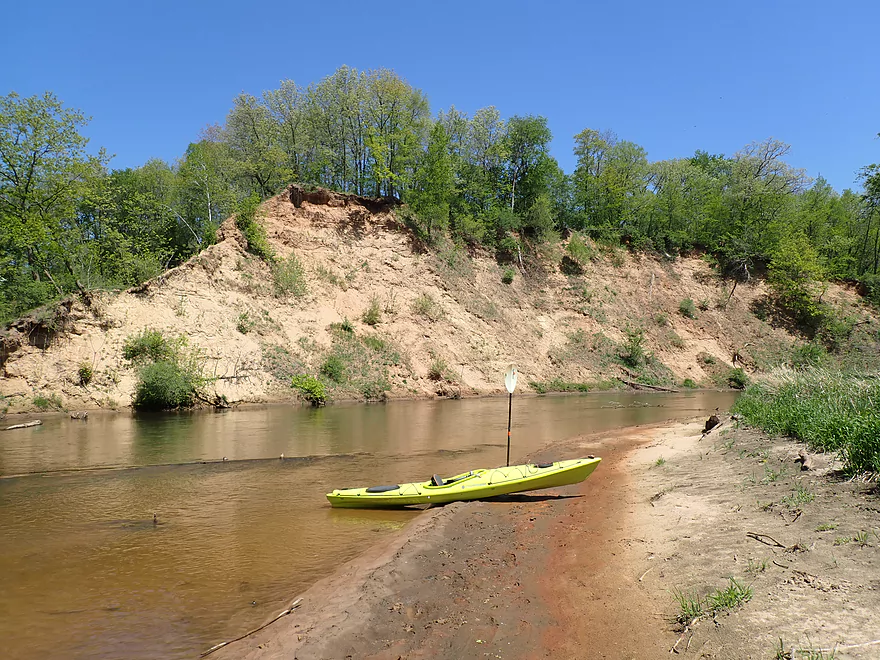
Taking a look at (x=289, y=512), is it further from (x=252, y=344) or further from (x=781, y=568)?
(x=252, y=344)

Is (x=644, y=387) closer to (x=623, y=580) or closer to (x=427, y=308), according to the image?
(x=427, y=308)

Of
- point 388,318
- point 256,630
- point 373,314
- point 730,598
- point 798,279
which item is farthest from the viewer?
point 798,279

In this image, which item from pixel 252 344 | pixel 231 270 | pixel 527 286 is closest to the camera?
pixel 252 344

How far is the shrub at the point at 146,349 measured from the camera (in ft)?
82.5

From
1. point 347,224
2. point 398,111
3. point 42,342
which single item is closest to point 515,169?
point 398,111

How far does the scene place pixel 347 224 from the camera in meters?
38.4

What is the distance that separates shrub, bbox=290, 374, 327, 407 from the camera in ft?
87.4

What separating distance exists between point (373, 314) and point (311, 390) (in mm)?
8566

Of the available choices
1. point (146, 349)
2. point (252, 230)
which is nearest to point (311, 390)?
point (146, 349)

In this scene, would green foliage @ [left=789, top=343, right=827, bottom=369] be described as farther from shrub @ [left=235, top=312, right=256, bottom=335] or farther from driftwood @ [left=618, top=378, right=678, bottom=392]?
shrub @ [left=235, top=312, right=256, bottom=335]

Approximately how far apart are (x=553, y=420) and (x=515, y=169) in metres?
31.6

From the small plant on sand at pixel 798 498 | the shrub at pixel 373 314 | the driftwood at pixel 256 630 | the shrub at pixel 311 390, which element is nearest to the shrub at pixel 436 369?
the shrub at pixel 373 314

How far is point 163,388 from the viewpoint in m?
23.2

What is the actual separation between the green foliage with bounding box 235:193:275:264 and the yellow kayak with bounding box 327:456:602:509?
26.2m
